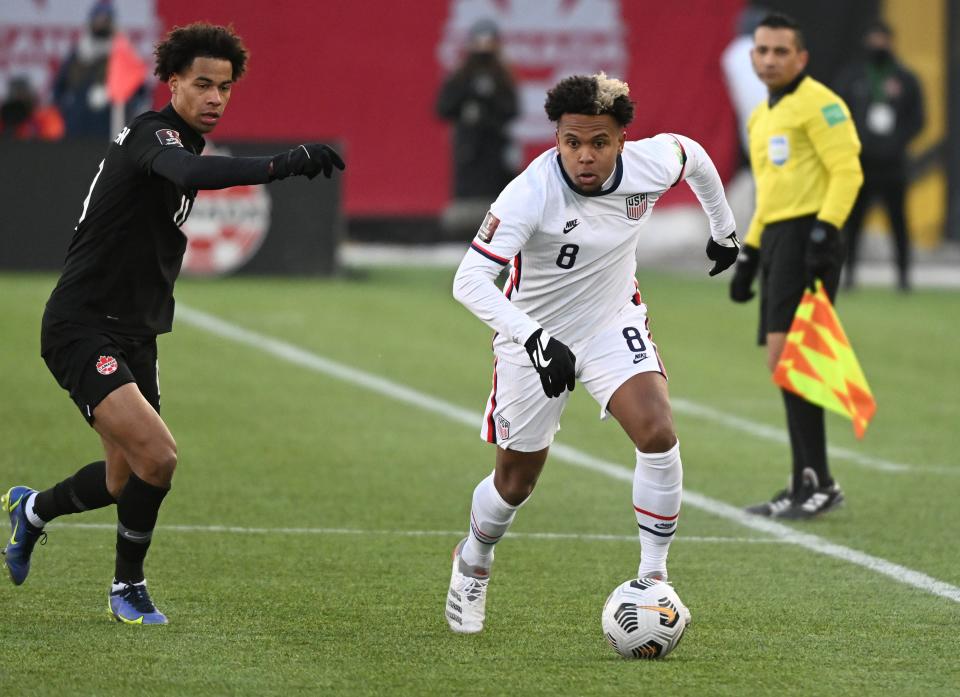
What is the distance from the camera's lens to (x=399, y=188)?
72.3ft

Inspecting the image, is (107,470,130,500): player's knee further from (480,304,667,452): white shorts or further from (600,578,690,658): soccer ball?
(600,578,690,658): soccer ball

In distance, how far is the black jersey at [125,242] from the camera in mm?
6625

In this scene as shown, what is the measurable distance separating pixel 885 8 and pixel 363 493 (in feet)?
49.5

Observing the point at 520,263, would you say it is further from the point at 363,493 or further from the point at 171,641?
the point at 363,493

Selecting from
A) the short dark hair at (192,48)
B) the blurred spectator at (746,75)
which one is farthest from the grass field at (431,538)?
the blurred spectator at (746,75)

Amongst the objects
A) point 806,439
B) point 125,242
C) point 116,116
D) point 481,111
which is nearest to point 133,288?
point 125,242

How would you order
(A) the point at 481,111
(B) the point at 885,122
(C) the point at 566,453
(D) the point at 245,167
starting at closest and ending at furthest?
(D) the point at 245,167 → (C) the point at 566,453 → (A) the point at 481,111 → (B) the point at 885,122

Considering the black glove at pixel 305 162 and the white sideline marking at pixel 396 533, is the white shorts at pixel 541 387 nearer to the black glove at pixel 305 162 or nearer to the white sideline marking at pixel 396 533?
the black glove at pixel 305 162

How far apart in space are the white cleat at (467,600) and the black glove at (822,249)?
10.2 ft

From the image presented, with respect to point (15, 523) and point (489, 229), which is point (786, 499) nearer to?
point (489, 229)

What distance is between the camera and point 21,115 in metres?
20.6

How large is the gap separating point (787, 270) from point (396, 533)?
2314 millimetres

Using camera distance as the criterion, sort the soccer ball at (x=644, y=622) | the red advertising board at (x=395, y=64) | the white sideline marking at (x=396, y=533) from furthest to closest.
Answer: the red advertising board at (x=395, y=64) < the white sideline marking at (x=396, y=533) < the soccer ball at (x=644, y=622)

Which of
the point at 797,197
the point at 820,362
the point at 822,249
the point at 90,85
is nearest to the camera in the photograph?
the point at 822,249
